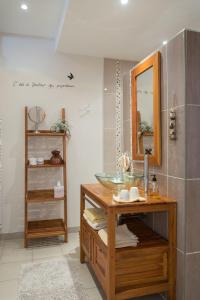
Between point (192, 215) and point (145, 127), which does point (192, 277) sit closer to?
point (192, 215)

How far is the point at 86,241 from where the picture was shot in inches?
91.4

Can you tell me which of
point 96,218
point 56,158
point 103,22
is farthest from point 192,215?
point 103,22

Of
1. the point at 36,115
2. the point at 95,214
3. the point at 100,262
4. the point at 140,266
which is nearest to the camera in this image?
the point at 140,266

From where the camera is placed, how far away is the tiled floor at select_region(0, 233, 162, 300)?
1.99 metres

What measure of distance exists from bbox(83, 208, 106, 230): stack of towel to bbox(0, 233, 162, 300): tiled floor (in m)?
0.50

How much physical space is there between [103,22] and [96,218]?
1832 millimetres

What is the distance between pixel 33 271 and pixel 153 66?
6.92 feet

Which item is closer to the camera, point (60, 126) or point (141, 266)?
point (141, 266)

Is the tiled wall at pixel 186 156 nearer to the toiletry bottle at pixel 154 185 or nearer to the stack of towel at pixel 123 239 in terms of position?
the toiletry bottle at pixel 154 185

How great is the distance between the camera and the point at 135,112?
2457 mm

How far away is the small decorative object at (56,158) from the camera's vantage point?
118 inches

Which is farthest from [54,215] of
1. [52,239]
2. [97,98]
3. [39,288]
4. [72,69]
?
[72,69]

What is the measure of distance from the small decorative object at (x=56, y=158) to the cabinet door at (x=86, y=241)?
2.97 feet

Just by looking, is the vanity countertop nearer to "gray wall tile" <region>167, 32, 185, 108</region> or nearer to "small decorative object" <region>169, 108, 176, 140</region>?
"small decorative object" <region>169, 108, 176, 140</region>
